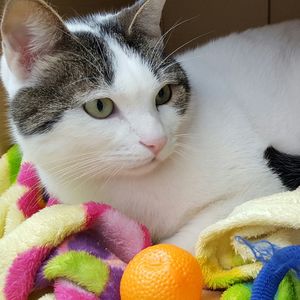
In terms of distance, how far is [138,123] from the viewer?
0.89 m

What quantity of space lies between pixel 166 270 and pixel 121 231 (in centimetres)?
25

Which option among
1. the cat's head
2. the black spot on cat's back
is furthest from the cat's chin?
the black spot on cat's back

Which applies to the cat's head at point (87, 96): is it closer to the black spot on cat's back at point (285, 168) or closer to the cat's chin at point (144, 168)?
the cat's chin at point (144, 168)

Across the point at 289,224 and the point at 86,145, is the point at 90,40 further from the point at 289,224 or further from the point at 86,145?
the point at 289,224

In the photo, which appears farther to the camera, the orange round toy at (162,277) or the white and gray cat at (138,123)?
the white and gray cat at (138,123)

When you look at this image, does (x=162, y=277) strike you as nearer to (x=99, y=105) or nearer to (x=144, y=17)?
(x=99, y=105)

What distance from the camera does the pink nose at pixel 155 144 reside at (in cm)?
89

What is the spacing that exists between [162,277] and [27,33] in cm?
49

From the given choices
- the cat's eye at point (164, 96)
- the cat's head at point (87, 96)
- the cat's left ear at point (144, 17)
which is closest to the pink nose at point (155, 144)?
the cat's head at point (87, 96)

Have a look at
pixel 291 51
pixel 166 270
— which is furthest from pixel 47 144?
pixel 291 51

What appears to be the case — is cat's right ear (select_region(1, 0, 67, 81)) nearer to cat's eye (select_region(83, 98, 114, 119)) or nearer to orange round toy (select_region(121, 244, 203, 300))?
cat's eye (select_region(83, 98, 114, 119))

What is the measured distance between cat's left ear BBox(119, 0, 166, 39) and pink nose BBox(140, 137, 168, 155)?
25cm

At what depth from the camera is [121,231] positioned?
991 mm

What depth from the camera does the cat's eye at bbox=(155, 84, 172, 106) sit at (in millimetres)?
994
